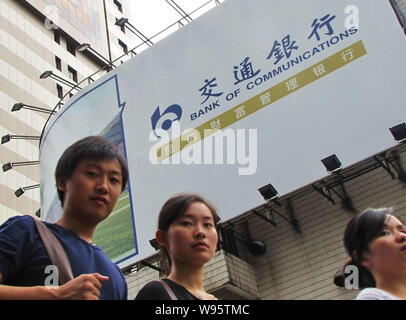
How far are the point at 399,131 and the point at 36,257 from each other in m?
7.89

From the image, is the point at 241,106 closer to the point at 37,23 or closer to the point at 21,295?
the point at 21,295

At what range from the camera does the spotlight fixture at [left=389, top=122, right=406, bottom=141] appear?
9.20 m

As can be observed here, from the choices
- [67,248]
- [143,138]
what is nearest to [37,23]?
[143,138]

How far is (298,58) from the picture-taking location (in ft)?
34.9

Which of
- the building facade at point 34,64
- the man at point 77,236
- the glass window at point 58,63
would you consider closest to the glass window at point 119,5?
the building facade at point 34,64

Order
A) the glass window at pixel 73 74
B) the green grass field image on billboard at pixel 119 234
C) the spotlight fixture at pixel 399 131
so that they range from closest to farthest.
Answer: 1. the spotlight fixture at pixel 399 131
2. the green grass field image on billboard at pixel 119 234
3. the glass window at pixel 73 74

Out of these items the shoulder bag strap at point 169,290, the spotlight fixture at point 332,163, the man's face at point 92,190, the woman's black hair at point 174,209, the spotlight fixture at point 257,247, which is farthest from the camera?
the spotlight fixture at point 257,247

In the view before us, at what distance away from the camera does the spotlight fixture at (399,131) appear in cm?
920

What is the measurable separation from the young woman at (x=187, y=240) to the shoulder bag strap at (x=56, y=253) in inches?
12.5

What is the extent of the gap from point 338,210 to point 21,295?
28.9 feet

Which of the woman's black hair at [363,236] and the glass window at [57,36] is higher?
the glass window at [57,36]

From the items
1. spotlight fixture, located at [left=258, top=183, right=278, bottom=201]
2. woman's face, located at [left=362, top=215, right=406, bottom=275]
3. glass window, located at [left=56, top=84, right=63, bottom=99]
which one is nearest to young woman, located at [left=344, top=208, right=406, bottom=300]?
woman's face, located at [left=362, top=215, right=406, bottom=275]

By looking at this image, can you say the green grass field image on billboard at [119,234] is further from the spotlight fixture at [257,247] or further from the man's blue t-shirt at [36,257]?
the man's blue t-shirt at [36,257]

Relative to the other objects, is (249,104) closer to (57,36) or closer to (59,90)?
(59,90)
